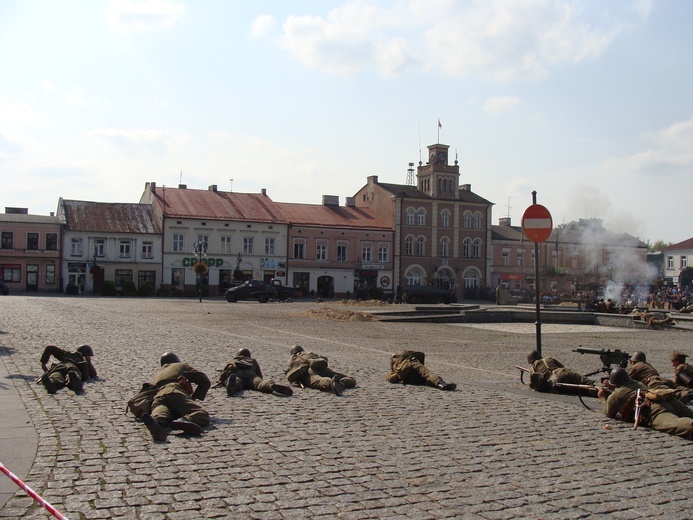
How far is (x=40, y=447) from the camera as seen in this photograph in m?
6.21

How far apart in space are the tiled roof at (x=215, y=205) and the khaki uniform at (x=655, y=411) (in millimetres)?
58003

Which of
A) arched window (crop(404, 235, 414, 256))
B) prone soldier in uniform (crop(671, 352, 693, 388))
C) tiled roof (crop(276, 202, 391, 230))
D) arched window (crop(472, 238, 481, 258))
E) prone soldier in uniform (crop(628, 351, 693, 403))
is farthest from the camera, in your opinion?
arched window (crop(472, 238, 481, 258))

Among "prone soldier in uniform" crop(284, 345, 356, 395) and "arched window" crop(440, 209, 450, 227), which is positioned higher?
"arched window" crop(440, 209, 450, 227)

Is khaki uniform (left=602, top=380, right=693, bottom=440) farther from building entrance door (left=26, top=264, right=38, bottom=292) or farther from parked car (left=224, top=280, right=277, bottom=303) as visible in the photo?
building entrance door (left=26, top=264, right=38, bottom=292)

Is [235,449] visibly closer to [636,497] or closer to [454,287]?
[636,497]

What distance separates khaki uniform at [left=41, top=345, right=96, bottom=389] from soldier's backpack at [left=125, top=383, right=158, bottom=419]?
6.90 ft

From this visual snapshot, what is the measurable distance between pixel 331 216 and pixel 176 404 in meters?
63.7

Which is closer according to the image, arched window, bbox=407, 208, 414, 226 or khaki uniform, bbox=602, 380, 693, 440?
khaki uniform, bbox=602, 380, 693, 440

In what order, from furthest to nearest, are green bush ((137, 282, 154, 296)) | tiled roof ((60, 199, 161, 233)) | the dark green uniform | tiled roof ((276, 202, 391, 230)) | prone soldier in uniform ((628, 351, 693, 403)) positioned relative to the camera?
1. tiled roof ((276, 202, 391, 230))
2. tiled roof ((60, 199, 161, 233))
3. green bush ((137, 282, 154, 296))
4. the dark green uniform
5. prone soldier in uniform ((628, 351, 693, 403))

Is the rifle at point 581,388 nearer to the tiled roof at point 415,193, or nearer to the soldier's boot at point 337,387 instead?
the soldier's boot at point 337,387

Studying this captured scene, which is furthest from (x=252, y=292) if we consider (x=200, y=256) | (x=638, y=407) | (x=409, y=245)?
(x=638, y=407)

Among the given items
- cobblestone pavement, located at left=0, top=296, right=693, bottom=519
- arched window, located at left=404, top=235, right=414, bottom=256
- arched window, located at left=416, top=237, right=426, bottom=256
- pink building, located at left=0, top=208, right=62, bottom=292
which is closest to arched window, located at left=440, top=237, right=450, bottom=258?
arched window, located at left=416, top=237, right=426, bottom=256

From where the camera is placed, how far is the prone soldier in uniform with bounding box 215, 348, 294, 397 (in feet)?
29.8

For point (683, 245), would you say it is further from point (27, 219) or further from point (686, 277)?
point (27, 219)
